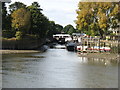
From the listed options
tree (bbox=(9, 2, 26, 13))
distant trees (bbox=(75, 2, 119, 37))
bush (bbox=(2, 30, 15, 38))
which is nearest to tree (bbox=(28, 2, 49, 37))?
tree (bbox=(9, 2, 26, 13))

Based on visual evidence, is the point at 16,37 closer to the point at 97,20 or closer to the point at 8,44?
the point at 8,44

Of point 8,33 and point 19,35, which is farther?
point 8,33

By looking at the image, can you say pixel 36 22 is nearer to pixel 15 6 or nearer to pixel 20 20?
pixel 15 6

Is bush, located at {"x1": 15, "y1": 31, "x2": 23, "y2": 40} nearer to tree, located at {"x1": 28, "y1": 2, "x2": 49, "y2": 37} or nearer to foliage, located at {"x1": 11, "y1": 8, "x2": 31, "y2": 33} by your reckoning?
foliage, located at {"x1": 11, "y1": 8, "x2": 31, "y2": 33}

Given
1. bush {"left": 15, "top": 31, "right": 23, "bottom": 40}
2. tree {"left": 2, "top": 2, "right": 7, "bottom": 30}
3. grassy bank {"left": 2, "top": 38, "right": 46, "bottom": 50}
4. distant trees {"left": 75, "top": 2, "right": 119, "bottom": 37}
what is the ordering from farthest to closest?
1. bush {"left": 15, "top": 31, "right": 23, "bottom": 40}
2. tree {"left": 2, "top": 2, "right": 7, "bottom": 30}
3. grassy bank {"left": 2, "top": 38, "right": 46, "bottom": 50}
4. distant trees {"left": 75, "top": 2, "right": 119, "bottom": 37}

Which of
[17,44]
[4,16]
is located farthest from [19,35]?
[4,16]

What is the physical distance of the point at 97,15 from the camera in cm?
6138

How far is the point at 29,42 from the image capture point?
73.8 meters

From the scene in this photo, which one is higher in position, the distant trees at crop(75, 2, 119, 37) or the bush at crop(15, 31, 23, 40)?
the distant trees at crop(75, 2, 119, 37)

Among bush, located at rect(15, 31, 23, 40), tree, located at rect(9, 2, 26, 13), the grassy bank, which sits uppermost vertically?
tree, located at rect(9, 2, 26, 13)

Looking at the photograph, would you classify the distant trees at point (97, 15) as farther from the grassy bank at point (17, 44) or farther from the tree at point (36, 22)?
the tree at point (36, 22)

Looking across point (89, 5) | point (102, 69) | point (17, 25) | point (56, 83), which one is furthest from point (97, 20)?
point (56, 83)

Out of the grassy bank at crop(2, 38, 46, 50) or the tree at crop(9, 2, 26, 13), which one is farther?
the tree at crop(9, 2, 26, 13)

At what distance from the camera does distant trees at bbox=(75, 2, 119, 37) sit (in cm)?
5866
